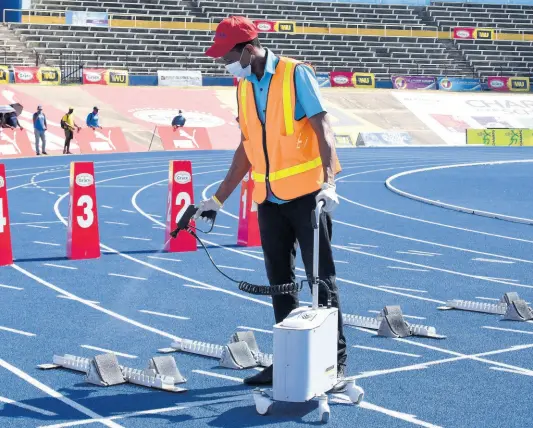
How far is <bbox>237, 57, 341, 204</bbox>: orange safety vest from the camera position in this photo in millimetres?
5859

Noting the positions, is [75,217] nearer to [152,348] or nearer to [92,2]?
[152,348]

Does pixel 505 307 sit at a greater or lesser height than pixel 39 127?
lesser

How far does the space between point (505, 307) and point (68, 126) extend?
25071 millimetres

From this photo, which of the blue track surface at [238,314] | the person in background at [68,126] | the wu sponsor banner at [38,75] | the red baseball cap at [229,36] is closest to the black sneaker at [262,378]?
the blue track surface at [238,314]

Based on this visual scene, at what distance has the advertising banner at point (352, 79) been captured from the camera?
50.4 metres

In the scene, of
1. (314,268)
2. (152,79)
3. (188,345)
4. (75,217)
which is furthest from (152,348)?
(152,79)

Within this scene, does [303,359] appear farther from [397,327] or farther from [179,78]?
[179,78]

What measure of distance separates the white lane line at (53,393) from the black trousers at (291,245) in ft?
4.12

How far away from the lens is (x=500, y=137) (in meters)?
45.2

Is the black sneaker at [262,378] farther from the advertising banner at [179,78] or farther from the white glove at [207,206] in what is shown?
the advertising banner at [179,78]

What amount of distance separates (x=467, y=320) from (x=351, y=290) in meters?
1.78

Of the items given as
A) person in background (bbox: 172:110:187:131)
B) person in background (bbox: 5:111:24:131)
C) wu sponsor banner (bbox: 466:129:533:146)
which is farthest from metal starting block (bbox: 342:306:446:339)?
wu sponsor banner (bbox: 466:129:533:146)

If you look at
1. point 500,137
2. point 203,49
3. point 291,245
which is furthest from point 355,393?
point 203,49

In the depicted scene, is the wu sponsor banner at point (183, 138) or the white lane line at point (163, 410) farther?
the wu sponsor banner at point (183, 138)
